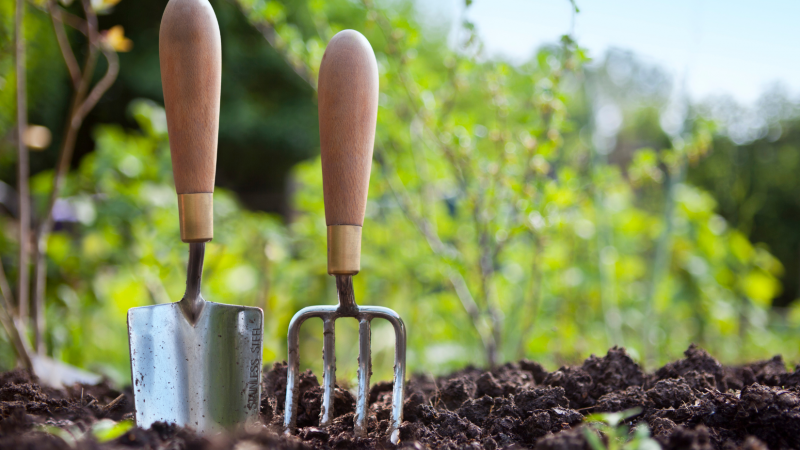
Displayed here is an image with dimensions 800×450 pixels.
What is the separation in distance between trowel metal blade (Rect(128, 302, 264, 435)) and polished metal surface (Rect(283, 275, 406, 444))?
0.06 meters

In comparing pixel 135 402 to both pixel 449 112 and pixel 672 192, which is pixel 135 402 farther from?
pixel 672 192

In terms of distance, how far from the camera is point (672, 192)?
1.59 m

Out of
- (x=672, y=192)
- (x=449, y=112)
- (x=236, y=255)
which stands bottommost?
(x=236, y=255)

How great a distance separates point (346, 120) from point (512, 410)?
1.36 ft

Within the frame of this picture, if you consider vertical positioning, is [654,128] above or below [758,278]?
above

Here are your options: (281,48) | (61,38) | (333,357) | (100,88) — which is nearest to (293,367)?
(333,357)

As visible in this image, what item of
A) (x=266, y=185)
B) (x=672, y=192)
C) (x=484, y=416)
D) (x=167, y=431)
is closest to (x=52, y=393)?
(x=167, y=431)

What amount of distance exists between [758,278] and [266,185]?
16.6 ft

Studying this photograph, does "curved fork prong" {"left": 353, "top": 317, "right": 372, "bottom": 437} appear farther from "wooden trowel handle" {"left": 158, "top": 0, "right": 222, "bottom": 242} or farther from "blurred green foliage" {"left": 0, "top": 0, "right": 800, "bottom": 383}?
"blurred green foliage" {"left": 0, "top": 0, "right": 800, "bottom": 383}

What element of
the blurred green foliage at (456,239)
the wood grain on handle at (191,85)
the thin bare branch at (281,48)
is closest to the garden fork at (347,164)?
the wood grain on handle at (191,85)

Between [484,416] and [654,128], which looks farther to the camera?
[654,128]

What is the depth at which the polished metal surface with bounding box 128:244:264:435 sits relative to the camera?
26.5 inches

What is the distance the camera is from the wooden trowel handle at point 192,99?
0.65m

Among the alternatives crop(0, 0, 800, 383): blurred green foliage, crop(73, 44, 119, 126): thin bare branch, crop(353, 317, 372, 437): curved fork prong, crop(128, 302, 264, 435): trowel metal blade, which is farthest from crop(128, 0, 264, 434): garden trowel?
crop(73, 44, 119, 126): thin bare branch
